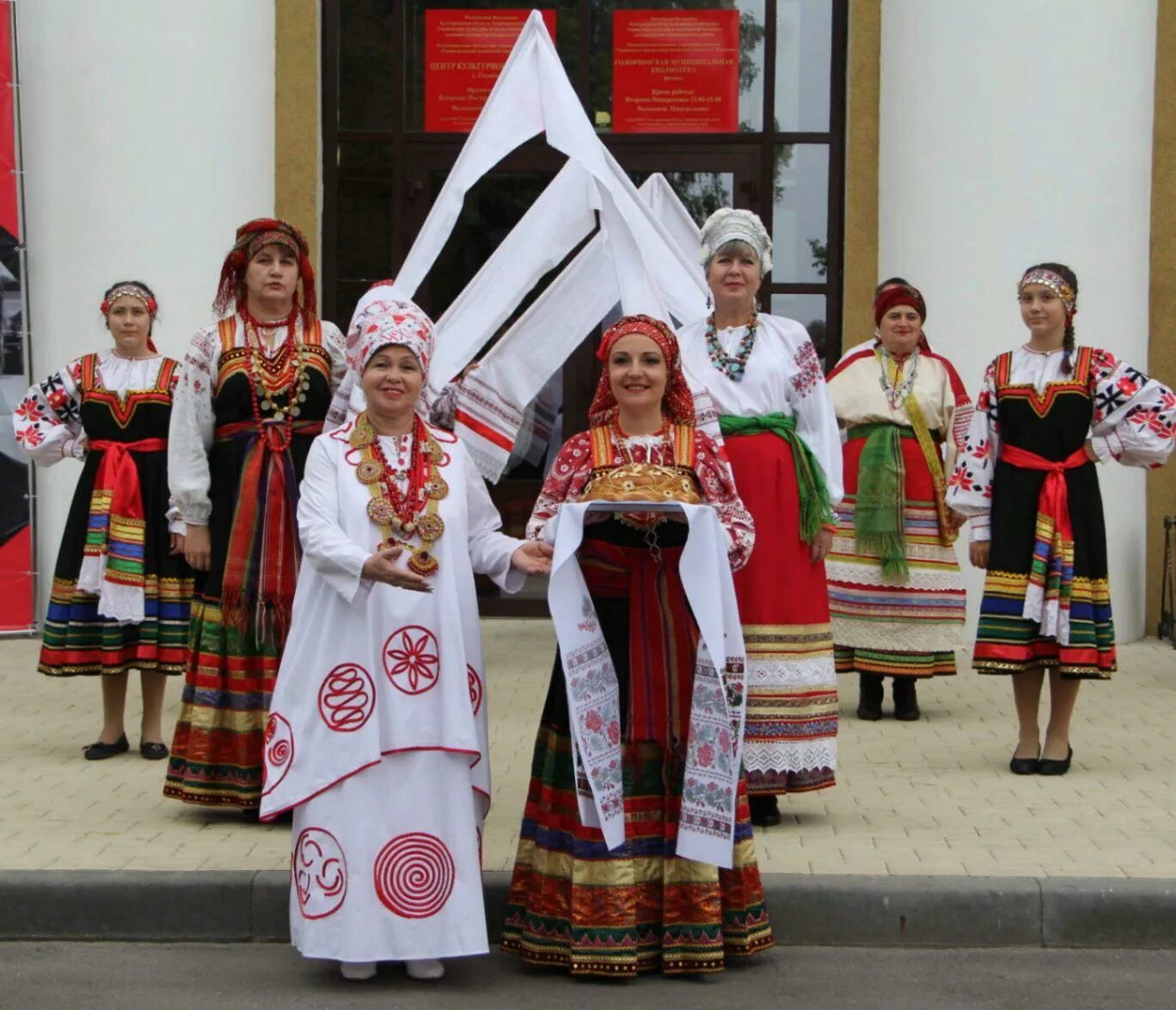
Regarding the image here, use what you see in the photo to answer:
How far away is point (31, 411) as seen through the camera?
824cm

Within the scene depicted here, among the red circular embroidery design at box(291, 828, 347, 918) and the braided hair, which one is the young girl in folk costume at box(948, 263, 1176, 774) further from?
the red circular embroidery design at box(291, 828, 347, 918)

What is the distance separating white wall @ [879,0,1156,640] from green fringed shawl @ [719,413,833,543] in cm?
466

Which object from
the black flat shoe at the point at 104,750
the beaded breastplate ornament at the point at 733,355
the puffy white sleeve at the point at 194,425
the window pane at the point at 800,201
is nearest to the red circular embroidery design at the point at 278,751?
the puffy white sleeve at the point at 194,425

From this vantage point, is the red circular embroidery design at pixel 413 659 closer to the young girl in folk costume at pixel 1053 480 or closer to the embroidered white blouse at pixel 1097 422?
the young girl in folk costume at pixel 1053 480

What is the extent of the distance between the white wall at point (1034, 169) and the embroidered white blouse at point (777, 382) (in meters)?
4.63

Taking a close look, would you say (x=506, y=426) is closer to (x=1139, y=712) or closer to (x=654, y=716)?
(x=654, y=716)

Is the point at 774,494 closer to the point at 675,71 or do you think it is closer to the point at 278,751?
the point at 278,751

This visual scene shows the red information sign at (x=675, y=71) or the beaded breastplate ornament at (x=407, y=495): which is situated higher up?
the red information sign at (x=675, y=71)

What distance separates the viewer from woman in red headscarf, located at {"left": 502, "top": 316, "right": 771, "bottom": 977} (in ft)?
17.8

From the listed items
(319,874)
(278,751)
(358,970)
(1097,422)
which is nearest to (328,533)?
(278,751)

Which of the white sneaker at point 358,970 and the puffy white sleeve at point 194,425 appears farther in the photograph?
the puffy white sleeve at point 194,425

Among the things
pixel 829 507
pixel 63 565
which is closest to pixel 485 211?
pixel 63 565

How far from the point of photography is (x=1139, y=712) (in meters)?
9.64

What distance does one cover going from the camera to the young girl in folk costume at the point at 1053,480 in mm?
7816
